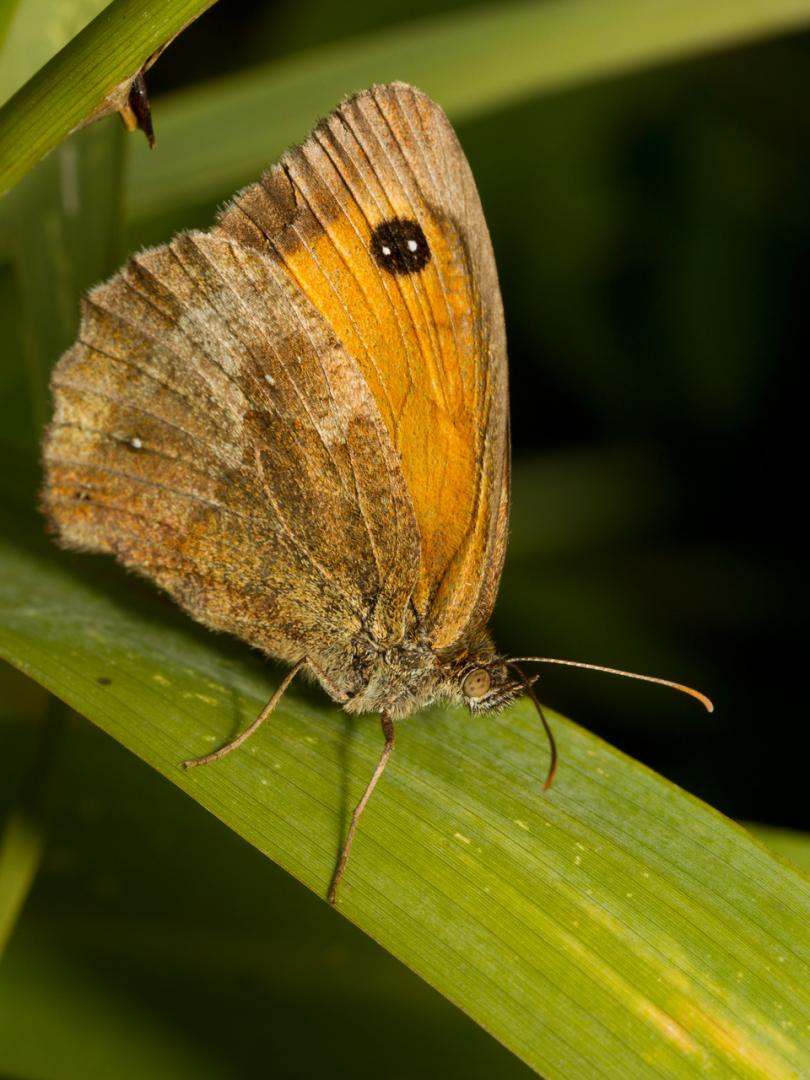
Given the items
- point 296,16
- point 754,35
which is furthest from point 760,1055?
point 296,16

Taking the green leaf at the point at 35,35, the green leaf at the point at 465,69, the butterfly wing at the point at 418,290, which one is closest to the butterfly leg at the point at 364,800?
the butterfly wing at the point at 418,290

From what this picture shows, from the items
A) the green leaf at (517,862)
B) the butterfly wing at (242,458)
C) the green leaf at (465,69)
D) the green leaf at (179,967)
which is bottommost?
the green leaf at (179,967)

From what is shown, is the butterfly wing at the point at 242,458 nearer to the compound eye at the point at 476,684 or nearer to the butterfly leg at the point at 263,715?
the butterfly leg at the point at 263,715

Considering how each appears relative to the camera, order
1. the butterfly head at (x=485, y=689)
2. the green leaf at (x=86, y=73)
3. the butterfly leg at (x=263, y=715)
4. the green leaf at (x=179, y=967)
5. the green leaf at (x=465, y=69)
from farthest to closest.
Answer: the green leaf at (x=465, y=69)
the butterfly head at (x=485, y=689)
the green leaf at (x=179, y=967)
the butterfly leg at (x=263, y=715)
the green leaf at (x=86, y=73)

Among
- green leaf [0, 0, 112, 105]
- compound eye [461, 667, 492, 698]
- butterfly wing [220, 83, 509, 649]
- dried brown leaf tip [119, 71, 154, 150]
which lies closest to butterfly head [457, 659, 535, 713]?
compound eye [461, 667, 492, 698]

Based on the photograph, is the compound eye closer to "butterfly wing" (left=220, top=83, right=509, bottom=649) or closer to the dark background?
"butterfly wing" (left=220, top=83, right=509, bottom=649)

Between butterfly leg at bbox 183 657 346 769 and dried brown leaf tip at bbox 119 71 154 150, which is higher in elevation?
dried brown leaf tip at bbox 119 71 154 150
